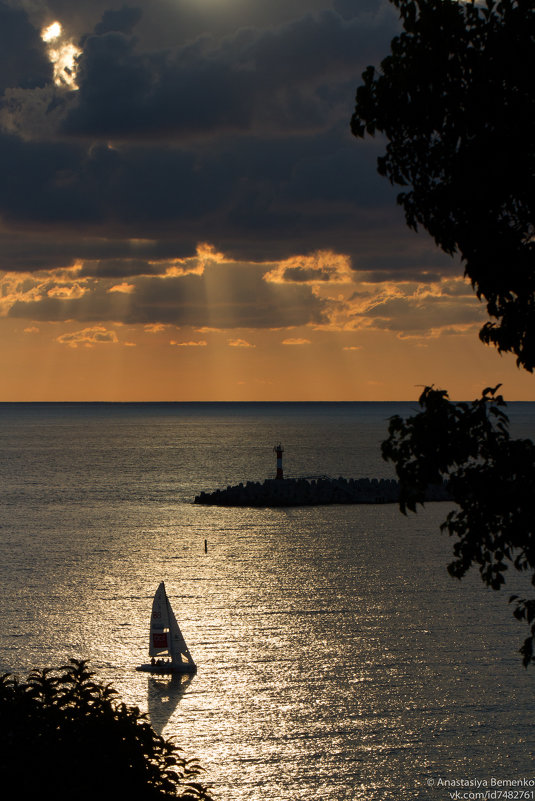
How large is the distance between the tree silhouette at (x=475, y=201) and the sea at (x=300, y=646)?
96.7 inches

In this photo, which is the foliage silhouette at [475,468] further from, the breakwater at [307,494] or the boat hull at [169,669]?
the breakwater at [307,494]

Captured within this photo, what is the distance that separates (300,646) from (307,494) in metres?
67.1

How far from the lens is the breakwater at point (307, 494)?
10838 centimetres

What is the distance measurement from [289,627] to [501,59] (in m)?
38.4

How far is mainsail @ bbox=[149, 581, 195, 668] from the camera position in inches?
1575

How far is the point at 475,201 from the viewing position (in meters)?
13.1

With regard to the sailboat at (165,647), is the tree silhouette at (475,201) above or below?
above

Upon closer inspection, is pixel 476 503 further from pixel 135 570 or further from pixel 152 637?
pixel 135 570

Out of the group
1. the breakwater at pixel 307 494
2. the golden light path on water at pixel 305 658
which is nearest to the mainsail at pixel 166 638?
the golden light path on water at pixel 305 658

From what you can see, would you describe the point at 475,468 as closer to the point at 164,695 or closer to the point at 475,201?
the point at 475,201

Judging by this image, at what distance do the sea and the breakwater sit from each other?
Result: 16212 mm

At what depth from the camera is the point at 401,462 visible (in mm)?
12328

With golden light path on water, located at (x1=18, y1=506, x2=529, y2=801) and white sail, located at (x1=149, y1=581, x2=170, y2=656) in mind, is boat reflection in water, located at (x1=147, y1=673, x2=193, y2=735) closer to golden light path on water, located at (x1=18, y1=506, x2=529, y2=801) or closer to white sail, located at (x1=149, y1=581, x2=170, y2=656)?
golden light path on water, located at (x1=18, y1=506, x2=529, y2=801)

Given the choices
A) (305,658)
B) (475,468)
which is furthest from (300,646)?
(475,468)
